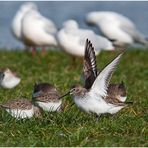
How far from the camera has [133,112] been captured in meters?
8.09

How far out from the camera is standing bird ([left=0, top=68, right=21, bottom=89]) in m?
9.88

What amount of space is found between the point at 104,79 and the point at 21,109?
96cm

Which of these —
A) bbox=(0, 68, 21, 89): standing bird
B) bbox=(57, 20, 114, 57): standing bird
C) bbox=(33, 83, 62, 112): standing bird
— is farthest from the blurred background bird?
bbox=(33, 83, 62, 112): standing bird

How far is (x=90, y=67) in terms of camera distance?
7469 mm

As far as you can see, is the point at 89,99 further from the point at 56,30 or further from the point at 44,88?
the point at 56,30

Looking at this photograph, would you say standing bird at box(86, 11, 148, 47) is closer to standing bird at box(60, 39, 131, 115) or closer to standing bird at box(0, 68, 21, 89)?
standing bird at box(0, 68, 21, 89)

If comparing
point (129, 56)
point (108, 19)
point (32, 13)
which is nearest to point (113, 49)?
point (129, 56)

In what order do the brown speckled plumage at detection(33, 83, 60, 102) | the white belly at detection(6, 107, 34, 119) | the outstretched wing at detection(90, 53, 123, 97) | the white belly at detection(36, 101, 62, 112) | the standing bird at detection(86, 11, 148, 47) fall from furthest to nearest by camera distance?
the standing bird at detection(86, 11, 148, 47), the brown speckled plumage at detection(33, 83, 60, 102), the white belly at detection(36, 101, 62, 112), the white belly at detection(6, 107, 34, 119), the outstretched wing at detection(90, 53, 123, 97)

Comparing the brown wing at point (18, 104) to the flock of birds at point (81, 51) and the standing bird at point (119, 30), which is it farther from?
the standing bird at point (119, 30)

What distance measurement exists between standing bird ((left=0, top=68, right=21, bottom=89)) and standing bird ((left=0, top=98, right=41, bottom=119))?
2.41m

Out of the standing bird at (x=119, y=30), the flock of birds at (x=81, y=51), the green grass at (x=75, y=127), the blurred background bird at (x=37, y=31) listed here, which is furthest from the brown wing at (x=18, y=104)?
the standing bird at (x=119, y=30)

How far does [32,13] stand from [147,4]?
35.0ft

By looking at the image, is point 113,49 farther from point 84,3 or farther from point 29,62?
point 84,3

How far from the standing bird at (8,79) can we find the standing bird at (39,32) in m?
5.30
